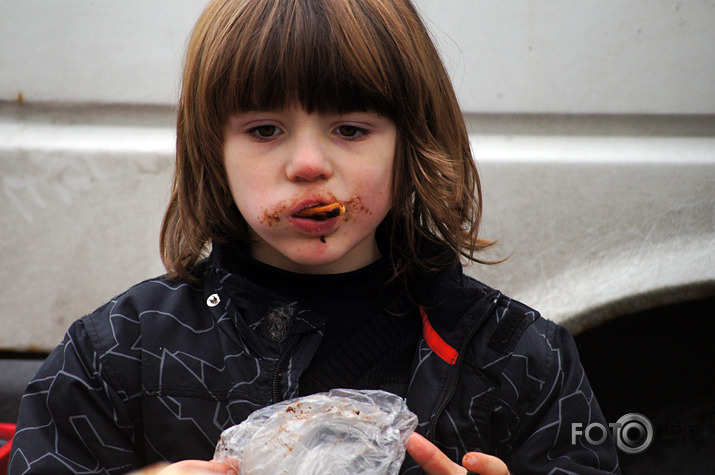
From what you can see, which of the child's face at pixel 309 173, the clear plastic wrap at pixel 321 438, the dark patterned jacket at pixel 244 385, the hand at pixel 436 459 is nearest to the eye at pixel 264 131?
the child's face at pixel 309 173

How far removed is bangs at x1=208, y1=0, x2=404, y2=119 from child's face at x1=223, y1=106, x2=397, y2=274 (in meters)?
0.03

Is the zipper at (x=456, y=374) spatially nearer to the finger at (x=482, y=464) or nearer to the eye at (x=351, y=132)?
the finger at (x=482, y=464)

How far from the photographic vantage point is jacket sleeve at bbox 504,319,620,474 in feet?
4.18

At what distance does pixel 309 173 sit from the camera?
1202 millimetres

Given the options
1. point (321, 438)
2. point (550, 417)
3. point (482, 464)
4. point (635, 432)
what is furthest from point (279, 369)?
point (635, 432)

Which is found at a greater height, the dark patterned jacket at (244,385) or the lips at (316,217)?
the lips at (316,217)

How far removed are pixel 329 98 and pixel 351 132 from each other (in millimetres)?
86

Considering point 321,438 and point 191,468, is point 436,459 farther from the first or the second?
point 191,468

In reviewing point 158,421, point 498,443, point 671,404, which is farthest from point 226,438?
point 671,404

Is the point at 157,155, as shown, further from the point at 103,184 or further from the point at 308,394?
the point at 308,394

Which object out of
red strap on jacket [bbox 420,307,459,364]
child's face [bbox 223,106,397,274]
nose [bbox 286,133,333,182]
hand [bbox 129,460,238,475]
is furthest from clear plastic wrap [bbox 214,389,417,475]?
nose [bbox 286,133,333,182]

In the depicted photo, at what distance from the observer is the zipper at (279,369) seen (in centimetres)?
126

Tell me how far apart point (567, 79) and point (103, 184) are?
1.03m

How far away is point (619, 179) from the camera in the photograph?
1.60m
